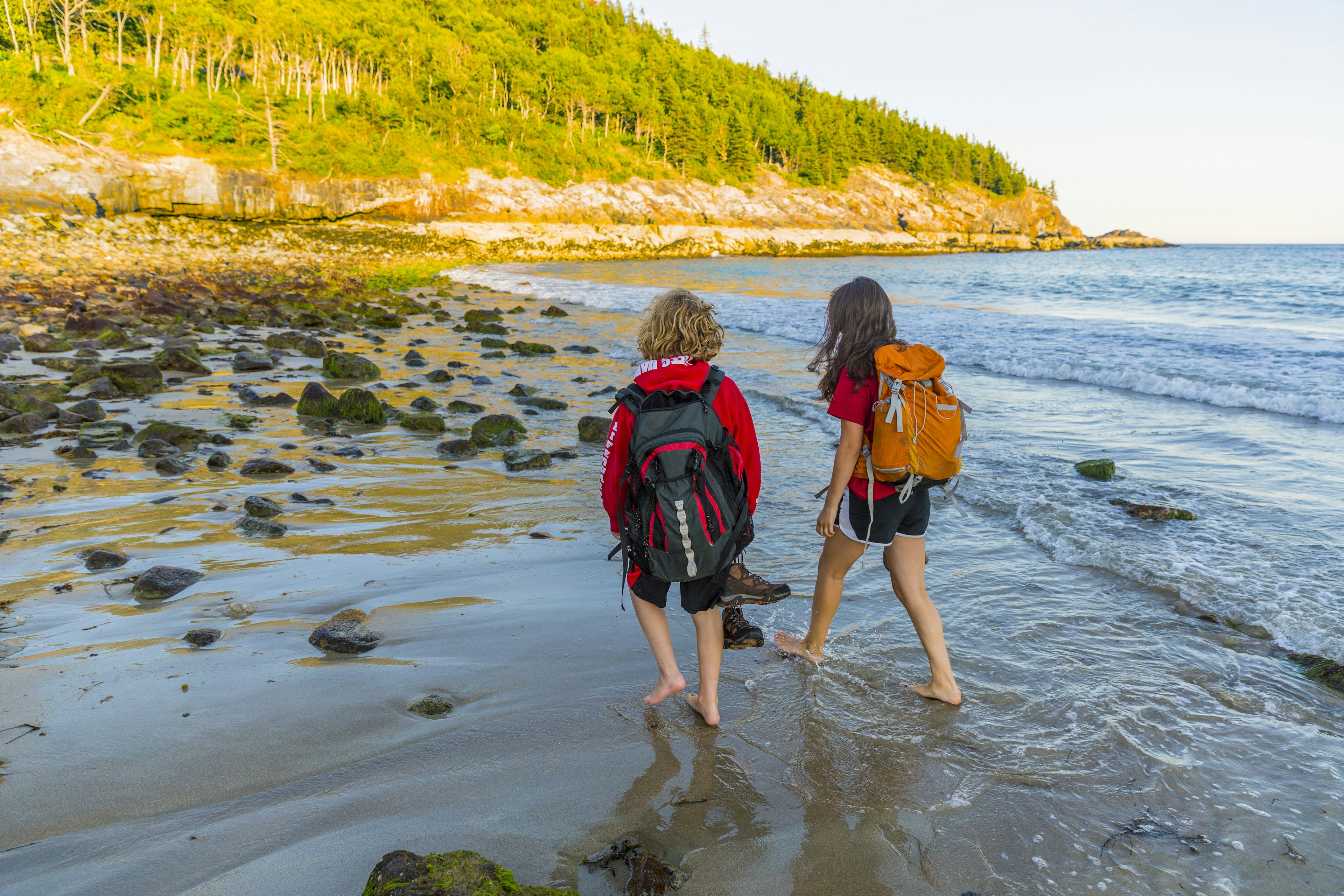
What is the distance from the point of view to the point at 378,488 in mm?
6184

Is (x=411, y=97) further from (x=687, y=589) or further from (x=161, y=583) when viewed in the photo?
(x=687, y=589)

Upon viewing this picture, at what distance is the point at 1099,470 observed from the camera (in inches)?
271

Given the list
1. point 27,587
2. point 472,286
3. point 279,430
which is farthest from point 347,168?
point 27,587

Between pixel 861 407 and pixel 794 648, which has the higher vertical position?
pixel 861 407

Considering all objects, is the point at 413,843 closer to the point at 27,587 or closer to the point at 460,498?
the point at 27,587

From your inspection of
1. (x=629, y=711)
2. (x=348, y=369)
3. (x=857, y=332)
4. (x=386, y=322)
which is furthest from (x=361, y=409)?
(x=386, y=322)

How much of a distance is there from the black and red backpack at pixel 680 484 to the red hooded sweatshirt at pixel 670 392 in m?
0.03

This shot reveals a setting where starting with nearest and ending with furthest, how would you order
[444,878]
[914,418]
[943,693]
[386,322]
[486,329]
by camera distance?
[444,878], [914,418], [943,693], [386,322], [486,329]

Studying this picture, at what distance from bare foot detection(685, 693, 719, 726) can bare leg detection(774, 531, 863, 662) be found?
78cm

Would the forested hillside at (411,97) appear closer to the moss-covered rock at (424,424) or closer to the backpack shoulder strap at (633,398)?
the moss-covered rock at (424,424)

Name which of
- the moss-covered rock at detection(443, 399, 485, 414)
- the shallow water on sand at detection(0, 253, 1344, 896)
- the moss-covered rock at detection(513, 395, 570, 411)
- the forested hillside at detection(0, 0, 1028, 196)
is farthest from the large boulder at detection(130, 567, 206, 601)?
the forested hillside at detection(0, 0, 1028, 196)

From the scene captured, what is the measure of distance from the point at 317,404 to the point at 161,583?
4.86 meters

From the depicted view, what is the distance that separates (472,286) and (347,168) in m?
38.3

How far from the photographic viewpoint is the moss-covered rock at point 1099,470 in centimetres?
684
